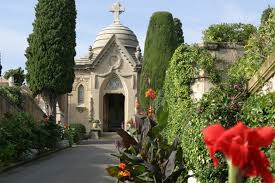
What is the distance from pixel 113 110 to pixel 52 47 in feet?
75.1

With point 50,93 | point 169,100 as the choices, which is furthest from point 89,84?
point 169,100

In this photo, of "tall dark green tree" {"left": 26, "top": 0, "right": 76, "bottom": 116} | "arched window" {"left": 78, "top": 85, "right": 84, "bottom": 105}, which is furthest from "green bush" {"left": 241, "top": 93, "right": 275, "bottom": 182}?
"arched window" {"left": 78, "top": 85, "right": 84, "bottom": 105}

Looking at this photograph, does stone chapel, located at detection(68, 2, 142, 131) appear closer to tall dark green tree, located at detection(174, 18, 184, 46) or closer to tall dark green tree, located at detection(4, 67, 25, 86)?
tall dark green tree, located at detection(4, 67, 25, 86)

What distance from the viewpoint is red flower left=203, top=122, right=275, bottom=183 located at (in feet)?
4.87

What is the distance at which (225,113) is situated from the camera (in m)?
7.42

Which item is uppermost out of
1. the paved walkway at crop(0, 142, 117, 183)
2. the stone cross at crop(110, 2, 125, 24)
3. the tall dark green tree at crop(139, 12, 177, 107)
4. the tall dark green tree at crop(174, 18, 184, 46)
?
the stone cross at crop(110, 2, 125, 24)

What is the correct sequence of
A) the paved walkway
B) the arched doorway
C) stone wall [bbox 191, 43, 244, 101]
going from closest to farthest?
stone wall [bbox 191, 43, 244, 101], the paved walkway, the arched doorway

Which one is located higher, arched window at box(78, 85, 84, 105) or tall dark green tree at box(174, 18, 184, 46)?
tall dark green tree at box(174, 18, 184, 46)

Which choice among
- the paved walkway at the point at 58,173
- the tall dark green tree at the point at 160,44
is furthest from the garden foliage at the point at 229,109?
the tall dark green tree at the point at 160,44

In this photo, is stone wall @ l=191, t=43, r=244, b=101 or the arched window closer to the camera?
stone wall @ l=191, t=43, r=244, b=101

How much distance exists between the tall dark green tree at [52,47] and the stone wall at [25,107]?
14.5 feet

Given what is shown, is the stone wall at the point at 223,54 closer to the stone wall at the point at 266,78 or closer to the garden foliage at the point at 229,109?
the garden foliage at the point at 229,109

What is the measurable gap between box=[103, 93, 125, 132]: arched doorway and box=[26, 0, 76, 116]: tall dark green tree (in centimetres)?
1938

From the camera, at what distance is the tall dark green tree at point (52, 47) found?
1344 inches
